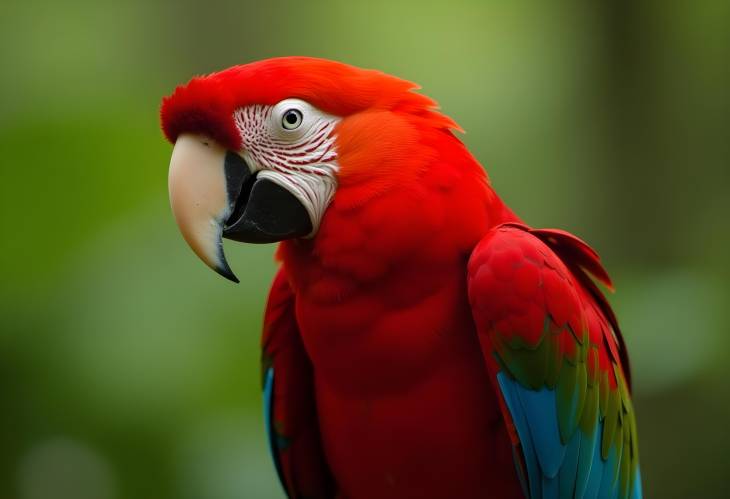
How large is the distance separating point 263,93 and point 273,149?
0.08 metres

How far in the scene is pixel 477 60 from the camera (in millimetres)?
2992

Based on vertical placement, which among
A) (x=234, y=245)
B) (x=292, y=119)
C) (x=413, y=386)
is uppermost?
(x=292, y=119)

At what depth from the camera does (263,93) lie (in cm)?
112

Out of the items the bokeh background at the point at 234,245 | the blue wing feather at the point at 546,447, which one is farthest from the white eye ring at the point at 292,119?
the bokeh background at the point at 234,245

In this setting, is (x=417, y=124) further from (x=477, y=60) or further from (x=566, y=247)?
(x=477, y=60)

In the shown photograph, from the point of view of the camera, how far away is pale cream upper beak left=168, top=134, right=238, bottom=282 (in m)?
1.11

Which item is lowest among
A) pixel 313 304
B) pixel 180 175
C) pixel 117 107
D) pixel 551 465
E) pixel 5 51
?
pixel 551 465

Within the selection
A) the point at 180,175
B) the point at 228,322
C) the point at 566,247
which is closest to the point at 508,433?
the point at 566,247

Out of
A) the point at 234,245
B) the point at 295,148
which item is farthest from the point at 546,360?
the point at 234,245

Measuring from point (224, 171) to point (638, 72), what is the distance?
2.11 metres

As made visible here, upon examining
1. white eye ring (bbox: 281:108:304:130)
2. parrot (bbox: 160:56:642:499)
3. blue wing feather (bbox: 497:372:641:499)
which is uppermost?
white eye ring (bbox: 281:108:304:130)

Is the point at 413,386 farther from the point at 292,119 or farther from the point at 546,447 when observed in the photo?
the point at 292,119

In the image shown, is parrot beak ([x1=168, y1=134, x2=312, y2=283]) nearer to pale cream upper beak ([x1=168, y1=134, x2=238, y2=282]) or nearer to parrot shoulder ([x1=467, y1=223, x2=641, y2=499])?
pale cream upper beak ([x1=168, y1=134, x2=238, y2=282])

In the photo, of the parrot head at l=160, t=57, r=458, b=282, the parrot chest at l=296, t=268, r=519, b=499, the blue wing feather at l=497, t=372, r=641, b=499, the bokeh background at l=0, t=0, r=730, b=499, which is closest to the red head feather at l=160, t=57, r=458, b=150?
the parrot head at l=160, t=57, r=458, b=282
